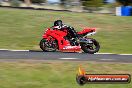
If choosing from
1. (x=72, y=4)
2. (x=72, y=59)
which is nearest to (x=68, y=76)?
(x=72, y=59)

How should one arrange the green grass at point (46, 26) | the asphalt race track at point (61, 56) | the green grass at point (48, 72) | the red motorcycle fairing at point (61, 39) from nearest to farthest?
the green grass at point (48, 72) → the asphalt race track at point (61, 56) → the red motorcycle fairing at point (61, 39) → the green grass at point (46, 26)

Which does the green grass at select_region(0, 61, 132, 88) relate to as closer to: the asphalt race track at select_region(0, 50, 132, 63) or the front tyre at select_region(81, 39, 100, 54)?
the asphalt race track at select_region(0, 50, 132, 63)

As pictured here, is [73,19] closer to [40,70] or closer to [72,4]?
[40,70]

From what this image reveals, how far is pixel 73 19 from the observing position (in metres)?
35.7

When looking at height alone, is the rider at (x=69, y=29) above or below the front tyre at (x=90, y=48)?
above

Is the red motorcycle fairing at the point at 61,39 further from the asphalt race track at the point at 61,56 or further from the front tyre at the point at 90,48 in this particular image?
the asphalt race track at the point at 61,56

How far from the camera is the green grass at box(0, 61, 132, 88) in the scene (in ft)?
45.3

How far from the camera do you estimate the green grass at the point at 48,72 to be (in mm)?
13797

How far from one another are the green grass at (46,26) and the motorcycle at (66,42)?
293 cm

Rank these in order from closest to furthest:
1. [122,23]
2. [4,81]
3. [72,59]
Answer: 1. [4,81]
2. [72,59]
3. [122,23]

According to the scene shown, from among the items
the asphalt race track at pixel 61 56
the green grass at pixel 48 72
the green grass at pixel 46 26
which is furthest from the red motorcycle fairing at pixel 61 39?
the green grass at pixel 48 72

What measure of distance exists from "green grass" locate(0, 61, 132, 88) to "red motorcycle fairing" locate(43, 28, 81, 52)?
139 inches

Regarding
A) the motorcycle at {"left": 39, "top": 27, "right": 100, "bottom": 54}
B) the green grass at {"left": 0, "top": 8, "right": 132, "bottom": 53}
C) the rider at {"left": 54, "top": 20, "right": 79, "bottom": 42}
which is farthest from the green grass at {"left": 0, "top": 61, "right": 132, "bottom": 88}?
the green grass at {"left": 0, "top": 8, "right": 132, "bottom": 53}

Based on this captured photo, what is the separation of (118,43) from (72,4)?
42.8m
